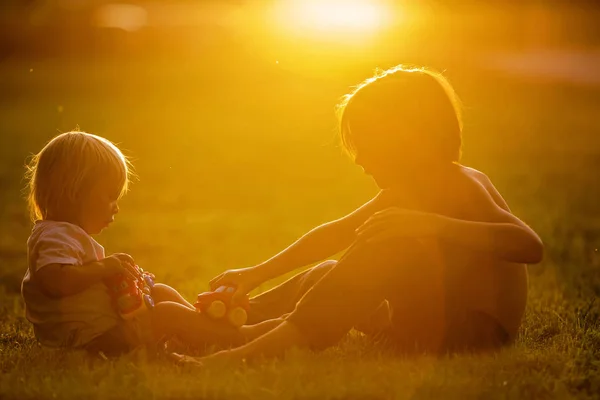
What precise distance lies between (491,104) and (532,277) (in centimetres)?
1078

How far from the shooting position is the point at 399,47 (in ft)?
75.1

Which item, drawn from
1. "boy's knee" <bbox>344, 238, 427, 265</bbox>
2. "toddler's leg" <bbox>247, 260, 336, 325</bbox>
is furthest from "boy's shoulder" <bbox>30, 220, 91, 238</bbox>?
"boy's knee" <bbox>344, 238, 427, 265</bbox>

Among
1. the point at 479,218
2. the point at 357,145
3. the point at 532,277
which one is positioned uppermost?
the point at 357,145

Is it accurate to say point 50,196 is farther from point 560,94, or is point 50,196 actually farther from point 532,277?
point 560,94

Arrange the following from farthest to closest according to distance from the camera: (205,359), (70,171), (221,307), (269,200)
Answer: (269,200) → (221,307) → (70,171) → (205,359)

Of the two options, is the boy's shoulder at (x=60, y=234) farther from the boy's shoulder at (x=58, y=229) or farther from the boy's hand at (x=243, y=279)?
the boy's hand at (x=243, y=279)

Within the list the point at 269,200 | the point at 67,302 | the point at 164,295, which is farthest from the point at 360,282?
the point at 269,200

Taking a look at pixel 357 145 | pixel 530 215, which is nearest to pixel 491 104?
pixel 530 215

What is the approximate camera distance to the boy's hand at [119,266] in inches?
168

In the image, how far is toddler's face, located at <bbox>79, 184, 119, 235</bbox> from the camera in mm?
4445

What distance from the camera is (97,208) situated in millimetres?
4477

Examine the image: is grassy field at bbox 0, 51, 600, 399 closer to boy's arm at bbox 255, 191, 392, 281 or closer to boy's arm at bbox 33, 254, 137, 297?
boy's arm at bbox 33, 254, 137, 297

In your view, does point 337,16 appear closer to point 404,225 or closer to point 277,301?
point 277,301

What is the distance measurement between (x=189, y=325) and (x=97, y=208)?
637 millimetres
